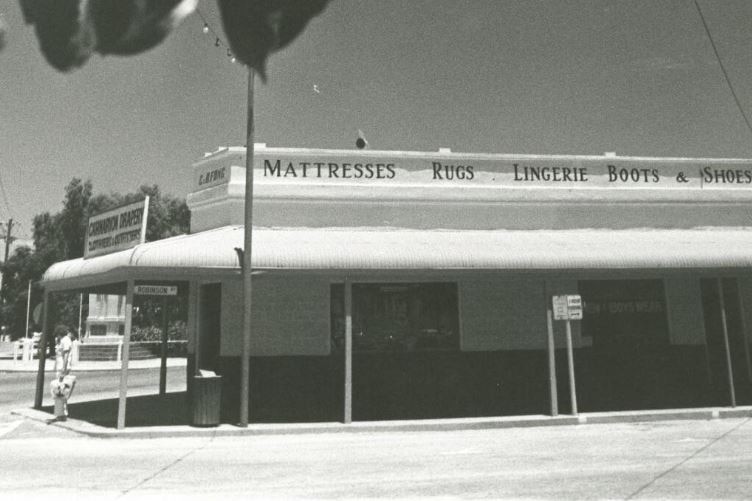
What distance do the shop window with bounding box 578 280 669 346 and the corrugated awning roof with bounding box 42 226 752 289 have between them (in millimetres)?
1259

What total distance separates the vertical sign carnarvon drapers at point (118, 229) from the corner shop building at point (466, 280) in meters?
0.38

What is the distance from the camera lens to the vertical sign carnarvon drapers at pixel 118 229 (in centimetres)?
1323

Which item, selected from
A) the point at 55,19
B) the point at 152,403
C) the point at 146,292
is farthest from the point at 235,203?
the point at 55,19

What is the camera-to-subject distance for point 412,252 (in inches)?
505

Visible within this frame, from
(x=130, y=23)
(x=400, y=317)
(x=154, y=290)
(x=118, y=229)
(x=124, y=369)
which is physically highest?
(x=118, y=229)

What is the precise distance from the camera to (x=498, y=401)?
14945 millimetres

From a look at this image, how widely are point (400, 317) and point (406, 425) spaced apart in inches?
112

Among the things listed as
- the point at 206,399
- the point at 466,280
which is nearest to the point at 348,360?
the point at 206,399

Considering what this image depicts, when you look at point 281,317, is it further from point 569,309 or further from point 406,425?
point 569,309

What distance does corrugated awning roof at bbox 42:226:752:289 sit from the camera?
1216cm

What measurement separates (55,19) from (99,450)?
10.8 meters

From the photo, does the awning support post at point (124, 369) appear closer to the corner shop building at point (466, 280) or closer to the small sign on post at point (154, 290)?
the corner shop building at point (466, 280)

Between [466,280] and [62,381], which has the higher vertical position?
[466,280]

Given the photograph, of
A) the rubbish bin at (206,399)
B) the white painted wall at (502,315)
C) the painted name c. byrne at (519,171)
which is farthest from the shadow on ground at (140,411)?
the white painted wall at (502,315)
